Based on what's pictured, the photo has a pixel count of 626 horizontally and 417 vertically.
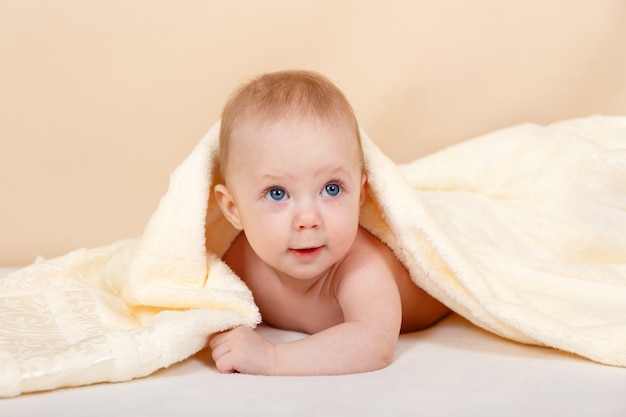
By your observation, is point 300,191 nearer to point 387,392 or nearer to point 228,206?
point 228,206

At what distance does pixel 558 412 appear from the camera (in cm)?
115

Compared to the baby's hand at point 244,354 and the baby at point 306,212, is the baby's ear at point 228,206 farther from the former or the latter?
the baby's hand at point 244,354

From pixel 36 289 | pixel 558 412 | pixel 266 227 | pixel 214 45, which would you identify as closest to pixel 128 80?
pixel 214 45

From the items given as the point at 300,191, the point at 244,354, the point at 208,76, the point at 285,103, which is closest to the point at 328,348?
the point at 244,354

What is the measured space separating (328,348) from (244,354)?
0.13 m

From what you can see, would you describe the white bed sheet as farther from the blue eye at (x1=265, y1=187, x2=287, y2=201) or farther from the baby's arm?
the blue eye at (x1=265, y1=187, x2=287, y2=201)

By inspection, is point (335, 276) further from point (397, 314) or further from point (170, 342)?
point (170, 342)

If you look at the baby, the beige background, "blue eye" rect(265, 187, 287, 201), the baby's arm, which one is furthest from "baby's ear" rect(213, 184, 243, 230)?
the beige background

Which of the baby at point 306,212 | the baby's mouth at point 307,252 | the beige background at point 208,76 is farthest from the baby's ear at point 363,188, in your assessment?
the beige background at point 208,76

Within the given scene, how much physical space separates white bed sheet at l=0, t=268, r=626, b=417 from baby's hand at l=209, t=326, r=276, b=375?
2cm

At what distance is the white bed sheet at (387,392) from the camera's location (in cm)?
116

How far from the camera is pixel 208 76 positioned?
85.2 inches

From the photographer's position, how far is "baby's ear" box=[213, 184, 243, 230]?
1486 millimetres

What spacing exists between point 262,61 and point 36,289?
845mm
